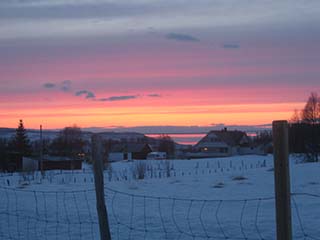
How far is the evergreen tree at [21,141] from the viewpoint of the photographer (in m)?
72.6

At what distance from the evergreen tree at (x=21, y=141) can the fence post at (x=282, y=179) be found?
230 ft

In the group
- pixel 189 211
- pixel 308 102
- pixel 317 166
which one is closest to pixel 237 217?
pixel 189 211

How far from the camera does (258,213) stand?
1320 cm

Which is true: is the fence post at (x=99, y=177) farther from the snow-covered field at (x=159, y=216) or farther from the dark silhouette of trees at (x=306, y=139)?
the dark silhouette of trees at (x=306, y=139)

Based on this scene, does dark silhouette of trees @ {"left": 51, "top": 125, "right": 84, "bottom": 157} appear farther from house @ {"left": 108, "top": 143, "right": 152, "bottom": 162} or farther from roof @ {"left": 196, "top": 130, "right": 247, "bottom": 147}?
roof @ {"left": 196, "top": 130, "right": 247, "bottom": 147}

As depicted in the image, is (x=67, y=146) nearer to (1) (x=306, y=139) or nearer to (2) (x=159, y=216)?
(1) (x=306, y=139)

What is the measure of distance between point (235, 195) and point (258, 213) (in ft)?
18.6

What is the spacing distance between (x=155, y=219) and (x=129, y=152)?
3495 inches

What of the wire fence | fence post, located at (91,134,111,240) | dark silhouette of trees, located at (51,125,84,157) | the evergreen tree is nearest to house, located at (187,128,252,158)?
dark silhouette of trees, located at (51,125,84,157)

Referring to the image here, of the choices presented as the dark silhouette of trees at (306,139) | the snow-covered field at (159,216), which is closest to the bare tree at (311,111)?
the dark silhouette of trees at (306,139)

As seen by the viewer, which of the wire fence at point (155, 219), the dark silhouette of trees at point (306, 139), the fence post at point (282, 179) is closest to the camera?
the fence post at point (282, 179)

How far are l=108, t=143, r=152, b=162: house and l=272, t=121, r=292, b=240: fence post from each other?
94.4 m

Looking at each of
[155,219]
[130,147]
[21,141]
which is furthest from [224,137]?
[155,219]

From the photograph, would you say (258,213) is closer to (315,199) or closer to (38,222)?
(315,199)
